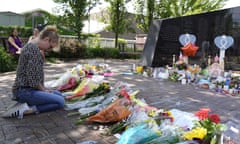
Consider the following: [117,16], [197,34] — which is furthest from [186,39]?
[117,16]

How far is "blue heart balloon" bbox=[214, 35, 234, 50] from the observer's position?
7656mm

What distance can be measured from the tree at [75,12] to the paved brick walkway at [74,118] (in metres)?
10.1

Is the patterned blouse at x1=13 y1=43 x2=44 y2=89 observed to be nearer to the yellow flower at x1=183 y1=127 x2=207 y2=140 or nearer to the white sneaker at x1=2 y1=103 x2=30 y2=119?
the white sneaker at x1=2 y1=103 x2=30 y2=119

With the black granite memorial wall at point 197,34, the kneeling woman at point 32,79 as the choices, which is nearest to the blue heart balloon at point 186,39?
the black granite memorial wall at point 197,34

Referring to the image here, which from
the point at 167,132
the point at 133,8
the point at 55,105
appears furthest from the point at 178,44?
the point at 133,8

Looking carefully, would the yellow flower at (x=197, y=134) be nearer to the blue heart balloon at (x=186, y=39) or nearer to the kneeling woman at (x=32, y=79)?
the kneeling woman at (x=32, y=79)

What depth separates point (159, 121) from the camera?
2.57m

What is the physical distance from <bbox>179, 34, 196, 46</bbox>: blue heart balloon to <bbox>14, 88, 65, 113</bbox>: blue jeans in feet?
19.5

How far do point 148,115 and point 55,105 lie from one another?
5.01ft

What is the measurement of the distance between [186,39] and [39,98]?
20.8 feet

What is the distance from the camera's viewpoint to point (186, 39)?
8469 millimetres

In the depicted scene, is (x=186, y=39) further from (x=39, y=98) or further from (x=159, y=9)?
(x=159, y=9)

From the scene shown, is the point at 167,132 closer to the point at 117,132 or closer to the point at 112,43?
the point at 117,132

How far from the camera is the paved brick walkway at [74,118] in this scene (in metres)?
2.69
